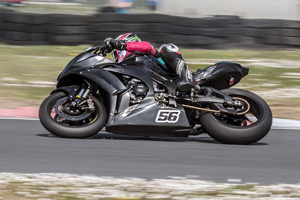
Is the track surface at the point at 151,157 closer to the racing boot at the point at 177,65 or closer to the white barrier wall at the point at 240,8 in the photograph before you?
the racing boot at the point at 177,65

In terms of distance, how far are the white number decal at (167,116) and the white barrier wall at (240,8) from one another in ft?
36.5

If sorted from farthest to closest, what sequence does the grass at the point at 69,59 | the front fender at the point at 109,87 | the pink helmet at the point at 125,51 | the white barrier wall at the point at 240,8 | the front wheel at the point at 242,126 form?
the white barrier wall at the point at 240,8 < the grass at the point at 69,59 < the pink helmet at the point at 125,51 < the front fender at the point at 109,87 < the front wheel at the point at 242,126

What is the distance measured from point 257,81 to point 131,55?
593 cm

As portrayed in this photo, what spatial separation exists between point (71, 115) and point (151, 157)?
1156mm

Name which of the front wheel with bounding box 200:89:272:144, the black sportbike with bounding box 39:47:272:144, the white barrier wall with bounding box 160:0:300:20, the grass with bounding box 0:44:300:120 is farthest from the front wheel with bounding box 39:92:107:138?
the white barrier wall with bounding box 160:0:300:20

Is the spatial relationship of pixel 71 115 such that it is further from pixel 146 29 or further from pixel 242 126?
pixel 146 29

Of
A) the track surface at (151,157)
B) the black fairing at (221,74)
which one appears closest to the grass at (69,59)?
the black fairing at (221,74)

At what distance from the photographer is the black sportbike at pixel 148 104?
651cm

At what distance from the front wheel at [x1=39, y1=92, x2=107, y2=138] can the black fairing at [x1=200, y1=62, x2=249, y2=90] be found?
1.19 meters

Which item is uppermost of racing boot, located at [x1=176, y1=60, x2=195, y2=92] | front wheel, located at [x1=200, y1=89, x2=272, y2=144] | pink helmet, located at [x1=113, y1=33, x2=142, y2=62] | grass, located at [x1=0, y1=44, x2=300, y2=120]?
pink helmet, located at [x1=113, y1=33, x2=142, y2=62]

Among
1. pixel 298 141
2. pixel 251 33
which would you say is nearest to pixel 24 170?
pixel 298 141

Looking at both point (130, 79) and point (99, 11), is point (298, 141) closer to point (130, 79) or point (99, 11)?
point (130, 79)

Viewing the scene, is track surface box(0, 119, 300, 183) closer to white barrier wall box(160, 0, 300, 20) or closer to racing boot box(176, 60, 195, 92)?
racing boot box(176, 60, 195, 92)

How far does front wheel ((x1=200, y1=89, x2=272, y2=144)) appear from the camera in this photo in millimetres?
6469
